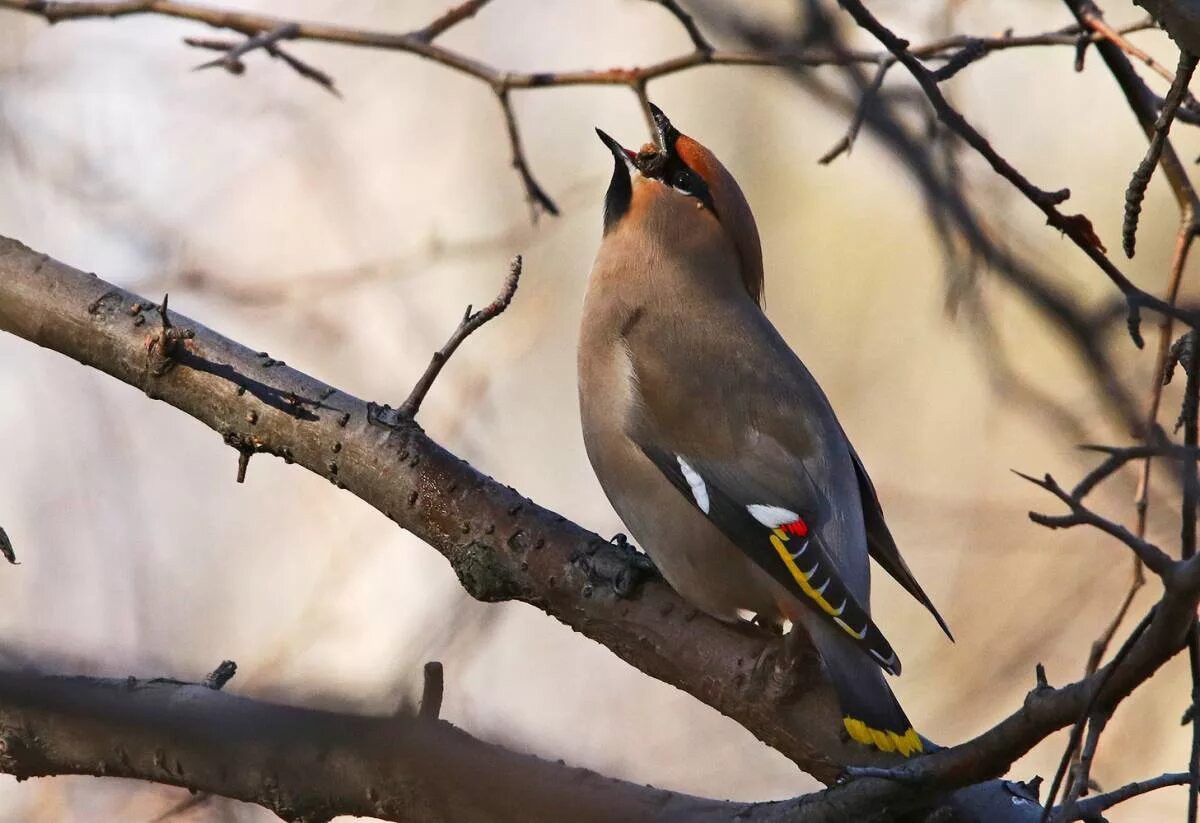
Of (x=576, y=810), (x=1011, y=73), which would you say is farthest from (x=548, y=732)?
(x=576, y=810)

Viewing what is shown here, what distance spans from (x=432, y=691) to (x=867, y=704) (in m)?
0.92

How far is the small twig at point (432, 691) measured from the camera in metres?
Result: 2.52

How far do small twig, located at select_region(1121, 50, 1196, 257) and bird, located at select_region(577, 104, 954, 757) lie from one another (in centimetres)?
111

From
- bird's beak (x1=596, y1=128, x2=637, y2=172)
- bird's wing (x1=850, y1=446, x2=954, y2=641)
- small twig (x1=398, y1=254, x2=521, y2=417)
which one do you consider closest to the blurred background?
bird's beak (x1=596, y1=128, x2=637, y2=172)

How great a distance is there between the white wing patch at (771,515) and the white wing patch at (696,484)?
0.11m

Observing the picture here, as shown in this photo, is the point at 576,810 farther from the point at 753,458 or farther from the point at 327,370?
the point at 327,370

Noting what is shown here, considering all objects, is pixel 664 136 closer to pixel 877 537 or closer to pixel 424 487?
pixel 877 537

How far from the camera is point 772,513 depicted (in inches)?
146

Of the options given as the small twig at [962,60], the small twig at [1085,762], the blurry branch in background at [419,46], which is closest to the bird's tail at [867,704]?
the small twig at [1085,762]

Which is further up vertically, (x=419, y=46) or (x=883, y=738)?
(x=419, y=46)

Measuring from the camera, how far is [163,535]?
6938 millimetres

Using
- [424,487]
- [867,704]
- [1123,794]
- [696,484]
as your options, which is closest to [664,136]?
[696,484]

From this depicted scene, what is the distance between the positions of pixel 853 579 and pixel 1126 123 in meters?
4.98

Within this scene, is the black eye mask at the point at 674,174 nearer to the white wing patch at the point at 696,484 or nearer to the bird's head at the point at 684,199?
the bird's head at the point at 684,199
